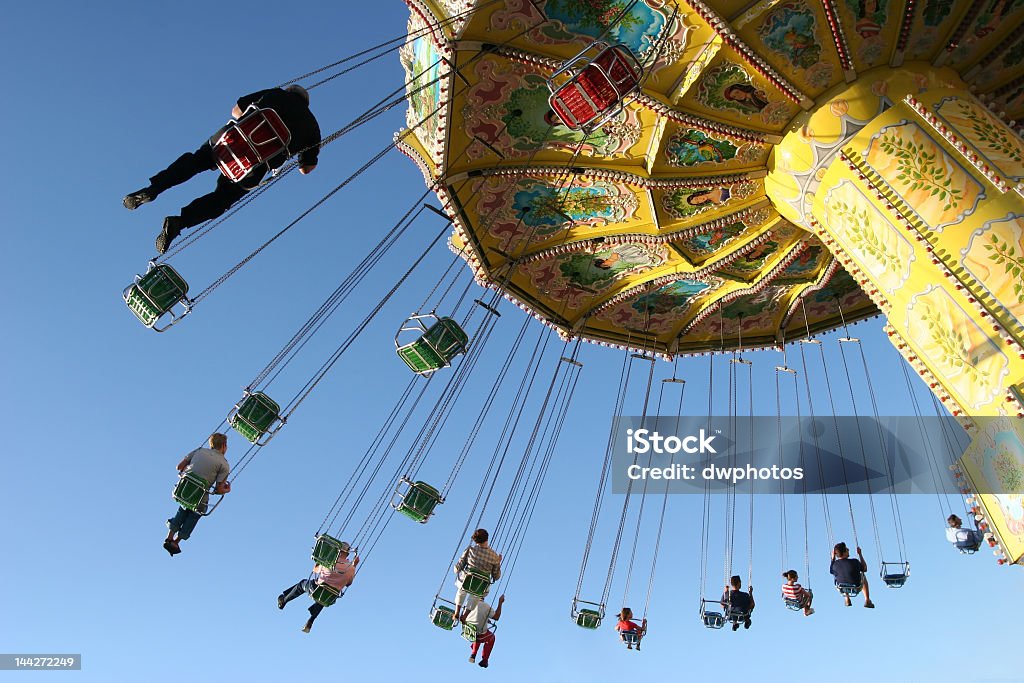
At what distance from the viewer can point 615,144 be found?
9.73 metres

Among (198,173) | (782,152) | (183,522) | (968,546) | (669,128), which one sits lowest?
(183,522)

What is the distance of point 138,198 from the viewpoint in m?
6.84

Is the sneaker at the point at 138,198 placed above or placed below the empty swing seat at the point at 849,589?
below

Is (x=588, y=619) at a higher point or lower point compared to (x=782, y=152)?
lower

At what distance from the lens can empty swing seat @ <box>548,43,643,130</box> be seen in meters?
7.18

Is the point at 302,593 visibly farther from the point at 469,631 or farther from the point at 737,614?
the point at 737,614

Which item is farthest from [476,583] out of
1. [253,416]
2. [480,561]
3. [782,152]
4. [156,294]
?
[782,152]

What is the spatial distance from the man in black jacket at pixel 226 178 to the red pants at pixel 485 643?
20.4ft

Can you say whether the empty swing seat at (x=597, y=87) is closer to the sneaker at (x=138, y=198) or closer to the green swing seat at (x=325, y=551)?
the sneaker at (x=138, y=198)

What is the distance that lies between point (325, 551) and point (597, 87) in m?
5.66

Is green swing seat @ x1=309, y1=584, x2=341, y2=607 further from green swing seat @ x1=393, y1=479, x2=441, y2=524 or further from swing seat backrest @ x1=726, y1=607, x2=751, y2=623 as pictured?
swing seat backrest @ x1=726, y1=607, x2=751, y2=623

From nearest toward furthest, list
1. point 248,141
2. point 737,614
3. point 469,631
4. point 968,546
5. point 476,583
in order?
point 248,141
point 476,583
point 469,631
point 968,546
point 737,614

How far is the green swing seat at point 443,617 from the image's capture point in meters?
10.2

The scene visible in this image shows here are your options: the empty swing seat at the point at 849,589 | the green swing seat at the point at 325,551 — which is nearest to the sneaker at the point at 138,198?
the green swing seat at the point at 325,551
